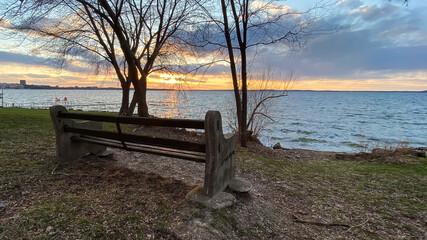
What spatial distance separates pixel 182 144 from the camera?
3.35 m

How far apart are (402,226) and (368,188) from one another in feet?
6.42

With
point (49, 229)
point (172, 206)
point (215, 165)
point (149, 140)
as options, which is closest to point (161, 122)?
point (149, 140)

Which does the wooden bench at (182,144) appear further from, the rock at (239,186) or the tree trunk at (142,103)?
the tree trunk at (142,103)

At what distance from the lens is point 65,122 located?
4.53 m

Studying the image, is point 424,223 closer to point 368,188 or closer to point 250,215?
point 368,188

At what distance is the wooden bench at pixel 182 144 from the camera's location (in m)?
3.09

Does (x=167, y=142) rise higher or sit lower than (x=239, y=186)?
higher

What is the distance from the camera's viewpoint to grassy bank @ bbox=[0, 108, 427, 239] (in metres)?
2.59

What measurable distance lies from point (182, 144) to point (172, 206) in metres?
0.85

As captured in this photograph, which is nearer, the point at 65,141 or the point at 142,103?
the point at 65,141

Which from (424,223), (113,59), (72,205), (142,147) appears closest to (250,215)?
(142,147)

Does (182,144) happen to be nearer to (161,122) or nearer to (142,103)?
(161,122)

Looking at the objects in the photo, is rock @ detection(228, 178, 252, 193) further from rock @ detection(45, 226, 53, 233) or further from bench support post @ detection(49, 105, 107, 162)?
bench support post @ detection(49, 105, 107, 162)

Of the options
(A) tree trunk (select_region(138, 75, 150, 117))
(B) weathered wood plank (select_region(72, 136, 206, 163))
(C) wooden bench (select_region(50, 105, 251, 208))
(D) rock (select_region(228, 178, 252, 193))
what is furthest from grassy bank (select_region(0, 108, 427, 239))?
(A) tree trunk (select_region(138, 75, 150, 117))
